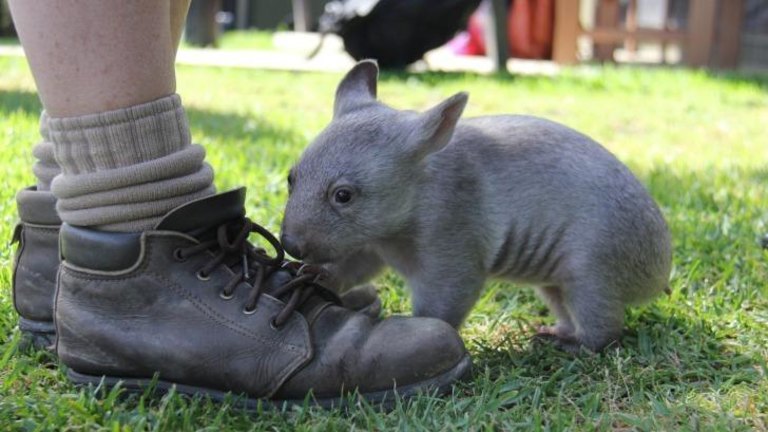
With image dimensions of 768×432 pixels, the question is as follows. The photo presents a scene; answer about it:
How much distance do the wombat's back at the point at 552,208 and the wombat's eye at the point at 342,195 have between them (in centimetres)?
21

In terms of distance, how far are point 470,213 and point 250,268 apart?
0.57 metres

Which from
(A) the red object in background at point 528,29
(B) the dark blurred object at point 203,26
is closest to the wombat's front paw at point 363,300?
(A) the red object in background at point 528,29

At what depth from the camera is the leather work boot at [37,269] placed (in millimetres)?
1989

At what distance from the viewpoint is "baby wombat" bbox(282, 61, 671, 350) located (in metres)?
2.06

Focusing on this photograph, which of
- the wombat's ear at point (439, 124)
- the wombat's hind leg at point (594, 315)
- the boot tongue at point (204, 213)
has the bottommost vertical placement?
the wombat's hind leg at point (594, 315)

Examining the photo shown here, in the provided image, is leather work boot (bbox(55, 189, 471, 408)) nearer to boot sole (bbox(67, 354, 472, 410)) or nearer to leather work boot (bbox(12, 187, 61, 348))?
boot sole (bbox(67, 354, 472, 410))

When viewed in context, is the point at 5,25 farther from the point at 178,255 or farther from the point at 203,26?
the point at 178,255

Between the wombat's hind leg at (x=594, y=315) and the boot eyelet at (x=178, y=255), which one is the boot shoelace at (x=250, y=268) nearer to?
the boot eyelet at (x=178, y=255)

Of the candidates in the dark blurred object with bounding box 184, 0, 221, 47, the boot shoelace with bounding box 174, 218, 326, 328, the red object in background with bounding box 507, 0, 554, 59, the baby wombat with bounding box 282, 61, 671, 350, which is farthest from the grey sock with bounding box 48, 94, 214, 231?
the dark blurred object with bounding box 184, 0, 221, 47

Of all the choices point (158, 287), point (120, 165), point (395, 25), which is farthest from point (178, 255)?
point (395, 25)

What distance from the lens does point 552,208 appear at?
2.18m

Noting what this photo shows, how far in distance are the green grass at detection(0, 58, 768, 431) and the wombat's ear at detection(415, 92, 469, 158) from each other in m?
0.48

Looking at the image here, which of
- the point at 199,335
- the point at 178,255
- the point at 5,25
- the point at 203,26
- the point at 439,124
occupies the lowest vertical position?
the point at 5,25

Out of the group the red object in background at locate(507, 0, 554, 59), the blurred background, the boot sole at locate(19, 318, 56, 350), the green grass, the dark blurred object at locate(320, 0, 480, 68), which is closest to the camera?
the green grass
